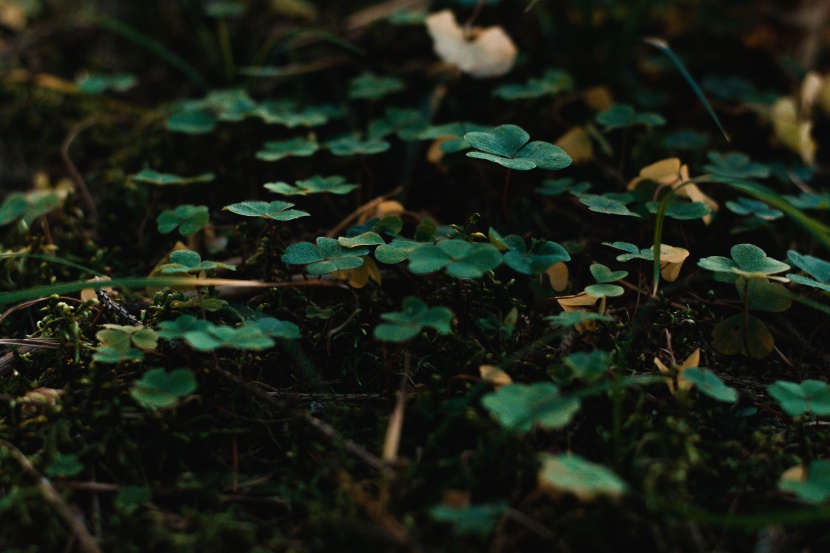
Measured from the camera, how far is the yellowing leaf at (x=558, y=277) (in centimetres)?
146

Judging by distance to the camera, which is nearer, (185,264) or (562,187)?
(185,264)

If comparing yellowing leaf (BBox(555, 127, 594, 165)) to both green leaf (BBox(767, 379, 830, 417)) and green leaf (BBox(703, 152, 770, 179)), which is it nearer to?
green leaf (BBox(703, 152, 770, 179))

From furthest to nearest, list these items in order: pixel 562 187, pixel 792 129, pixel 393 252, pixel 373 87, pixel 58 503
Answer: pixel 373 87 → pixel 792 129 → pixel 562 187 → pixel 393 252 → pixel 58 503

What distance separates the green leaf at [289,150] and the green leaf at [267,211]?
313mm

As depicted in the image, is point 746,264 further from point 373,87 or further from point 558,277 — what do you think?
point 373,87

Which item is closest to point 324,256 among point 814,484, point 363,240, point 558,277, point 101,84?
point 363,240

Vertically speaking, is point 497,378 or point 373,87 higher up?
point 373,87

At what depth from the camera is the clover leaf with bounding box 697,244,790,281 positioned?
4.34 ft

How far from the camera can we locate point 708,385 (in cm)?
119

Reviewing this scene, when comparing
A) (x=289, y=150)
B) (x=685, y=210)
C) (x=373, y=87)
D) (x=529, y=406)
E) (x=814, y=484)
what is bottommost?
(x=814, y=484)

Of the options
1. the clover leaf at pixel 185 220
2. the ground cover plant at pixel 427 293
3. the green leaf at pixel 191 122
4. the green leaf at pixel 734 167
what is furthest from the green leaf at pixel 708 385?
the green leaf at pixel 191 122

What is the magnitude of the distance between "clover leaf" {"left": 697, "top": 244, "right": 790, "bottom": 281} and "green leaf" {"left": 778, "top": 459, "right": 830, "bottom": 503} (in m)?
0.43

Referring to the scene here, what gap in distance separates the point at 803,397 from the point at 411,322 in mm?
700

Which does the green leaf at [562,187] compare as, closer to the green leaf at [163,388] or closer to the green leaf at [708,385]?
the green leaf at [708,385]
